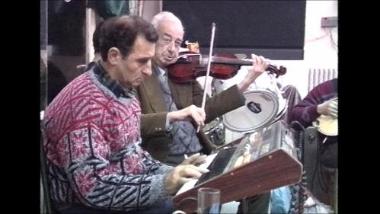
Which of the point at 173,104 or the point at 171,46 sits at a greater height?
the point at 171,46

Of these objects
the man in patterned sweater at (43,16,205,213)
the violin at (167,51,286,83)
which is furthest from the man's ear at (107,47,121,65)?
the violin at (167,51,286,83)

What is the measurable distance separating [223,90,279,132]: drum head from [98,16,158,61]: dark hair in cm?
23

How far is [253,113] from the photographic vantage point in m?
1.22

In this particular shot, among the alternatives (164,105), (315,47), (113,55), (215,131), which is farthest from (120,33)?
(315,47)

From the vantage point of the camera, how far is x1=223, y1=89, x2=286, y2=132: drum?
1.22 m

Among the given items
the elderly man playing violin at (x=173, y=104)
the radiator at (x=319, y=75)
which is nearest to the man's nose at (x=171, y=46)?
the elderly man playing violin at (x=173, y=104)

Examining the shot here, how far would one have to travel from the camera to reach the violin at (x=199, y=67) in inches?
46.6

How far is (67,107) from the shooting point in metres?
1.13

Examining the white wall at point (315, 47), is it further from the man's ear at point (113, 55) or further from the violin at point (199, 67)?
the man's ear at point (113, 55)

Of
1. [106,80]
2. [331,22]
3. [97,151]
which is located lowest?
[97,151]

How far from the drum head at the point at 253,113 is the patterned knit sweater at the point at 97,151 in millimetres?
163

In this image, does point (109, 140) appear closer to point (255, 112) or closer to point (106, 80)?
point (106, 80)

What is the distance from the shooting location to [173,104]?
3.93 feet
